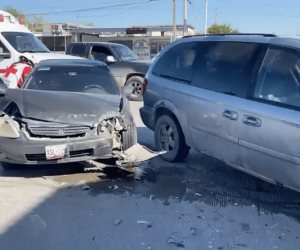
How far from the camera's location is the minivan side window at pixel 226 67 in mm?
4840

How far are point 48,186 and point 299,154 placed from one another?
2.99m

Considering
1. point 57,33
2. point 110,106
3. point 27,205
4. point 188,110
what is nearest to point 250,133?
point 188,110

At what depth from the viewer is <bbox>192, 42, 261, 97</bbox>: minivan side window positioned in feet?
15.9

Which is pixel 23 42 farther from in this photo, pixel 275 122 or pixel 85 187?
pixel 275 122

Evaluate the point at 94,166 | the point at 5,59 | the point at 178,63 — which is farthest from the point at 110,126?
the point at 5,59

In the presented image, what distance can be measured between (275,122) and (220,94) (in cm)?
98

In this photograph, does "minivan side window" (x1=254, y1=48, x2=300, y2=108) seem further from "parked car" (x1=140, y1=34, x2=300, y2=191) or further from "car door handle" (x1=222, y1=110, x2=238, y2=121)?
"car door handle" (x1=222, y1=110, x2=238, y2=121)

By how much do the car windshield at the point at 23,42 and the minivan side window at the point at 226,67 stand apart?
8.12 meters

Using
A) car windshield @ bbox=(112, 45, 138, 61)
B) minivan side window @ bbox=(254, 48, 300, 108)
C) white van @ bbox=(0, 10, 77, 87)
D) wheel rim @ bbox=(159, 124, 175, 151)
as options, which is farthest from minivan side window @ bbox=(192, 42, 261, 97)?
car windshield @ bbox=(112, 45, 138, 61)

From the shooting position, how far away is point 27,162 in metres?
5.34

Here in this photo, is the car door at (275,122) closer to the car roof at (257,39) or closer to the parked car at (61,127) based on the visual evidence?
the car roof at (257,39)

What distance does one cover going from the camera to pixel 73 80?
6.91 meters

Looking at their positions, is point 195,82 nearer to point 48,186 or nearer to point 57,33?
point 48,186

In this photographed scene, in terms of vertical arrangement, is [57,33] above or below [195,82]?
above
